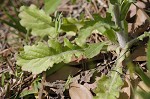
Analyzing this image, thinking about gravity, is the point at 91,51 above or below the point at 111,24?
below

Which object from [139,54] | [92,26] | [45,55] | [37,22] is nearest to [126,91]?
[139,54]

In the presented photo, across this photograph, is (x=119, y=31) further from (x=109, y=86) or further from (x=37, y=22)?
(x=37, y=22)

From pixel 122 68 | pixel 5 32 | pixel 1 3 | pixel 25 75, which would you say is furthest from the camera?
pixel 1 3

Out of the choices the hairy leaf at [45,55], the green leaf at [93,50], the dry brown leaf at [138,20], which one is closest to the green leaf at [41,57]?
the hairy leaf at [45,55]

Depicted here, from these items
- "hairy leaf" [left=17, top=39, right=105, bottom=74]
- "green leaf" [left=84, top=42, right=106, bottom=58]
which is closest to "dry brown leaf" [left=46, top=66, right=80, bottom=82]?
"hairy leaf" [left=17, top=39, right=105, bottom=74]

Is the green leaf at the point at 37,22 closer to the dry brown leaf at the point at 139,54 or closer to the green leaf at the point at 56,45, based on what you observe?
the green leaf at the point at 56,45

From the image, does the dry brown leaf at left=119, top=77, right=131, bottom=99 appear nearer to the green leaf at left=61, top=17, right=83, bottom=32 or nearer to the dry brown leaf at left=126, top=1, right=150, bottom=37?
the dry brown leaf at left=126, top=1, right=150, bottom=37

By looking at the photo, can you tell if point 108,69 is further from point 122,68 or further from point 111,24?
point 111,24

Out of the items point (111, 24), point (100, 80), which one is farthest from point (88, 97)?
point (111, 24)
